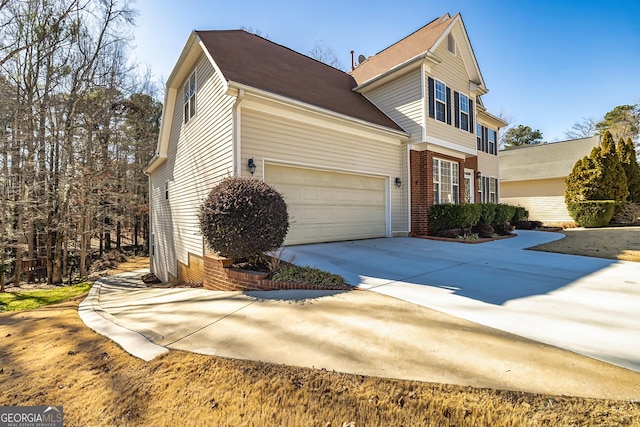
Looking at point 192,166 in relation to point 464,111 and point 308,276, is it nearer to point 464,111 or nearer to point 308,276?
point 308,276

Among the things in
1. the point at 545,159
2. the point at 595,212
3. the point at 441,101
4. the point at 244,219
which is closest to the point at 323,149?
the point at 244,219

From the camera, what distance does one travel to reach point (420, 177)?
11086 mm

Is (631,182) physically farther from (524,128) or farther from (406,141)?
(524,128)

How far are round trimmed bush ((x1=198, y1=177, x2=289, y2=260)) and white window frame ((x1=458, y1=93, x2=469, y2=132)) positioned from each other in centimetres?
1025

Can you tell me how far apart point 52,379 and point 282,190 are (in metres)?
5.90

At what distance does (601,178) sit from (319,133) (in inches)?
667

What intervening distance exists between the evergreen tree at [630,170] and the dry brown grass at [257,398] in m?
→ 22.8

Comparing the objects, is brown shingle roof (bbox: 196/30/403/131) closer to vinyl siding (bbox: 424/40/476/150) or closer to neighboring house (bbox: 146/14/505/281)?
neighboring house (bbox: 146/14/505/281)

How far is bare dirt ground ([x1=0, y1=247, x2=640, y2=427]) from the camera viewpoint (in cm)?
200

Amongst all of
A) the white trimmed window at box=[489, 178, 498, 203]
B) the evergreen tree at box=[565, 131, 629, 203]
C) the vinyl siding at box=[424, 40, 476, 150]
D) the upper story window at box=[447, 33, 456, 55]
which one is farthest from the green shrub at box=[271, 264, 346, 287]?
the evergreen tree at box=[565, 131, 629, 203]

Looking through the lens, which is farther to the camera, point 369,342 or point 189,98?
point 189,98

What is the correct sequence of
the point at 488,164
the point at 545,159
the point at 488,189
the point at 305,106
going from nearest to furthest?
the point at 305,106, the point at 488,164, the point at 488,189, the point at 545,159

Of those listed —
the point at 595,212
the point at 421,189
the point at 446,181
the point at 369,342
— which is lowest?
the point at 369,342

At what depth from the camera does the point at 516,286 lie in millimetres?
4918
